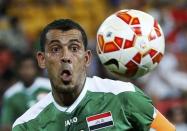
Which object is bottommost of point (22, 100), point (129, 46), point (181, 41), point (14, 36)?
point (181, 41)

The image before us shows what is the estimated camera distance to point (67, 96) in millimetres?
5215

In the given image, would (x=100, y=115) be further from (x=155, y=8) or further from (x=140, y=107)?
(x=155, y=8)

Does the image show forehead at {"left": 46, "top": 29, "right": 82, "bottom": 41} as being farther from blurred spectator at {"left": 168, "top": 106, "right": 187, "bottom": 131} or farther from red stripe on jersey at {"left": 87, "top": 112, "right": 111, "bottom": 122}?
blurred spectator at {"left": 168, "top": 106, "right": 187, "bottom": 131}

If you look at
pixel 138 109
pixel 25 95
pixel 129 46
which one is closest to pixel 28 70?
pixel 25 95

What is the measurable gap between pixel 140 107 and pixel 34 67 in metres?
4.52

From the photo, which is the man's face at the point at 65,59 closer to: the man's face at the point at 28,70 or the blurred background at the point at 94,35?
the man's face at the point at 28,70

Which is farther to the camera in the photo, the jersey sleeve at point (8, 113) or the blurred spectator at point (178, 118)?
the blurred spectator at point (178, 118)

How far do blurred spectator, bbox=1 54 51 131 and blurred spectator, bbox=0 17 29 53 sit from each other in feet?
12.7

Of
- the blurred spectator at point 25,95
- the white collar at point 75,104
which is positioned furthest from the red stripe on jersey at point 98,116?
the blurred spectator at point 25,95

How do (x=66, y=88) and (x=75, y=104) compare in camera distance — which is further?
(x=75, y=104)

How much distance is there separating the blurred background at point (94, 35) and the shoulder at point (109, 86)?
16.9ft

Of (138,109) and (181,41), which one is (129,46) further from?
(181,41)

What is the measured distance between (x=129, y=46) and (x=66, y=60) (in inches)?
28.1

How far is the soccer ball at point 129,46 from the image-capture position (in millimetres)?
5480
